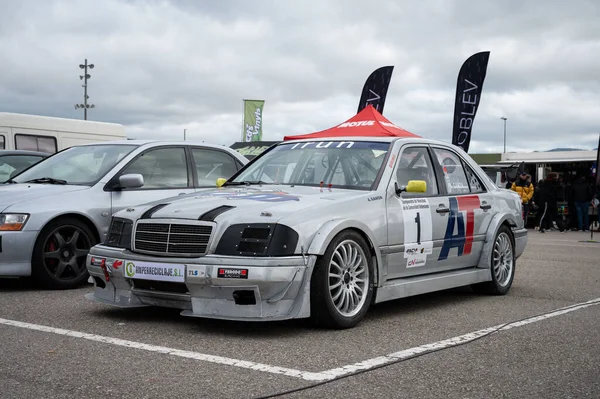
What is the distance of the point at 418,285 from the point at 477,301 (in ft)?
3.86

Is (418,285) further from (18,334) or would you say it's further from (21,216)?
(21,216)

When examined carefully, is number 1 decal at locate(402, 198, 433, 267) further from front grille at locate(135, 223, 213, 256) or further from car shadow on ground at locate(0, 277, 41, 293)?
car shadow on ground at locate(0, 277, 41, 293)

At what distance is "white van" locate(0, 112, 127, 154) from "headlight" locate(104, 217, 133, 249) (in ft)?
31.8

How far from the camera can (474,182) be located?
7.75 meters

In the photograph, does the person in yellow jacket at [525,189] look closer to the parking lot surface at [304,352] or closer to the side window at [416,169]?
the parking lot surface at [304,352]

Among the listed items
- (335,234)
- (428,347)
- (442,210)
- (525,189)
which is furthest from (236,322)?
(525,189)

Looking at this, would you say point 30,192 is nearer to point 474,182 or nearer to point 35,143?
point 474,182

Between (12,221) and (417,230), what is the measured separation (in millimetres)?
3746

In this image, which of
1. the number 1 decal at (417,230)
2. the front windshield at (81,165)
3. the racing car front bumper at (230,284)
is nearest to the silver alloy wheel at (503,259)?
the number 1 decal at (417,230)

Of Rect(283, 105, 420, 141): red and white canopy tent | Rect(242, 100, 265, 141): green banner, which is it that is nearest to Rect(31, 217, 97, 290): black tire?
Rect(283, 105, 420, 141): red and white canopy tent

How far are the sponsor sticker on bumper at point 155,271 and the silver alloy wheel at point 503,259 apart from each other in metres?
3.50

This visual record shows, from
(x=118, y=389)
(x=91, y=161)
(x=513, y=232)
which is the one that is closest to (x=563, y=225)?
(x=513, y=232)

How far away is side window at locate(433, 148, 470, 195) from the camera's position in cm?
732

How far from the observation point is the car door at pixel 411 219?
6.23 metres
